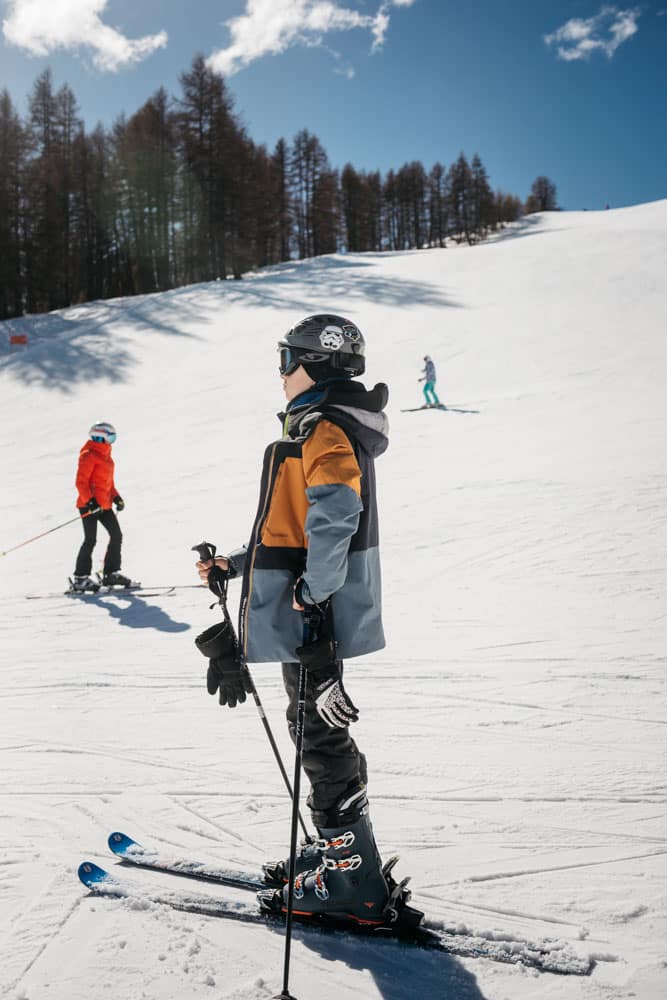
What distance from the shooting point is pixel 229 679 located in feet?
8.20

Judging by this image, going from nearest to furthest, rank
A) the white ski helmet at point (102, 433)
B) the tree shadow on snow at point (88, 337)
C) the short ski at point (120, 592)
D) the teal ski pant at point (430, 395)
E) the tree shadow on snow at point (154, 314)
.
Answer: the short ski at point (120, 592)
the white ski helmet at point (102, 433)
the teal ski pant at point (430, 395)
the tree shadow on snow at point (88, 337)
the tree shadow on snow at point (154, 314)

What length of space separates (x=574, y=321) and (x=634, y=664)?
18.7 m

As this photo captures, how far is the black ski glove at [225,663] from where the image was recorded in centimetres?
249

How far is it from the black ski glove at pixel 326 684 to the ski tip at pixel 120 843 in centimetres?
122

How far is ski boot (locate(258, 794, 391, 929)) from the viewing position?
7.75ft

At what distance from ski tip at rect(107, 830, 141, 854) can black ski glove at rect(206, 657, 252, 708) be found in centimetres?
87

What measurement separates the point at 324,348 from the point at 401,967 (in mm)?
2174

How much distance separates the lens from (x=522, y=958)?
2152mm

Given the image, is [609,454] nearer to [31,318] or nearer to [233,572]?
[233,572]

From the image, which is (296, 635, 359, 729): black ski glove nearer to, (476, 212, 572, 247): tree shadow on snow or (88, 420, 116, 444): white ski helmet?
(88, 420, 116, 444): white ski helmet

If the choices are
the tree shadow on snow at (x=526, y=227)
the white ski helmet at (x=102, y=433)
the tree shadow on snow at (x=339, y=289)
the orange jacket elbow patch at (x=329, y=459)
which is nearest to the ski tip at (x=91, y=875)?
the orange jacket elbow patch at (x=329, y=459)

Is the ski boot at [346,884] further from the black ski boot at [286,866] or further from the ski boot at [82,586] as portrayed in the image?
the ski boot at [82,586]

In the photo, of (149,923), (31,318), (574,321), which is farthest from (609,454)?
(31,318)

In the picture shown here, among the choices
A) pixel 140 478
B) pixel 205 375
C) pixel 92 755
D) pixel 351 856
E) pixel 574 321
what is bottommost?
pixel 92 755
